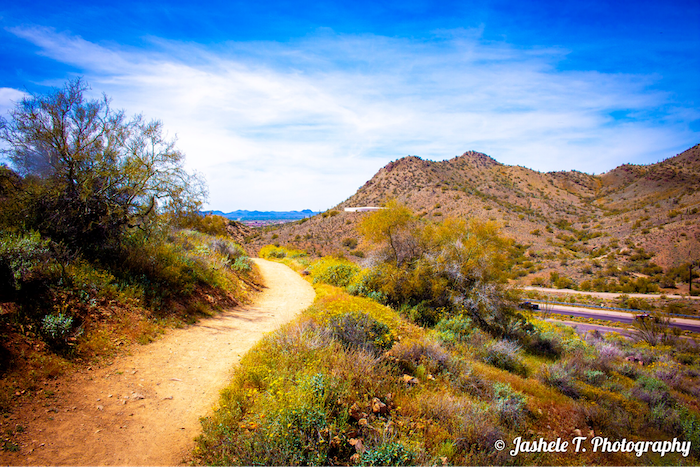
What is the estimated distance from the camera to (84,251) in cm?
700

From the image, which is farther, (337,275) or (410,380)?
(337,275)

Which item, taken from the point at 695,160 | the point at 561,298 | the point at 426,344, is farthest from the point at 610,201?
the point at 426,344

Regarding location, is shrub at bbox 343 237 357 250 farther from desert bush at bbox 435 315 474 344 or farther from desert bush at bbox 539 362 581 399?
desert bush at bbox 539 362 581 399

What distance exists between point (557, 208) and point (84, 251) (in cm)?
6809

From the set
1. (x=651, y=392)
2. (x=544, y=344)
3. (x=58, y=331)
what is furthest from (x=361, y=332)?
(x=544, y=344)

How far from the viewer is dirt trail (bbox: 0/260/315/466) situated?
309 centimetres

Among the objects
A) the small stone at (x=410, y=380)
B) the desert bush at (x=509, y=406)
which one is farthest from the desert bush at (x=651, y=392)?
the small stone at (x=410, y=380)

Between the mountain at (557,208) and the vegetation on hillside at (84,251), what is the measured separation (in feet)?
68.1

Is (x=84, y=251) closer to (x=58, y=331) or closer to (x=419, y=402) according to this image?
(x=58, y=331)

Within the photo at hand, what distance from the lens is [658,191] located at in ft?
163

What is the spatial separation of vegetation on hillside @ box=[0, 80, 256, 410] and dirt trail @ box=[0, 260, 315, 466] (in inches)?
17.1

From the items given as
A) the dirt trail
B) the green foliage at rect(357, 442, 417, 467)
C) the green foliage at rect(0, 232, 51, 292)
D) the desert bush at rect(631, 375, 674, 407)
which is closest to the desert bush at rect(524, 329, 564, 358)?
the desert bush at rect(631, 375, 674, 407)

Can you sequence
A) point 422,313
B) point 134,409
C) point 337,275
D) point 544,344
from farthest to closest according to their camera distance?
point 337,275 → point 544,344 → point 422,313 → point 134,409

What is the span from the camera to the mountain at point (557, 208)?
35562 millimetres
